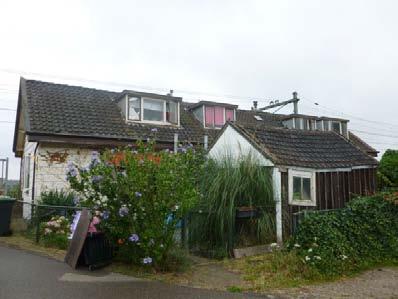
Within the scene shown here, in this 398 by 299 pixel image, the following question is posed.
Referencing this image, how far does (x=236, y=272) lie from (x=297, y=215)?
110 inches

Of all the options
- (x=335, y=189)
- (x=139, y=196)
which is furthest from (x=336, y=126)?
(x=139, y=196)

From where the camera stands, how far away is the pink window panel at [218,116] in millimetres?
21250

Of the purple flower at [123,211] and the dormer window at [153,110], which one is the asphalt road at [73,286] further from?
the dormer window at [153,110]

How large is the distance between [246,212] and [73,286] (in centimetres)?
440

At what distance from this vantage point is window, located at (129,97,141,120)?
1767cm

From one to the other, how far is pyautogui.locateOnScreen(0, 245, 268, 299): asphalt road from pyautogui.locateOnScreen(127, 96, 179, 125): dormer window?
1050 centimetres

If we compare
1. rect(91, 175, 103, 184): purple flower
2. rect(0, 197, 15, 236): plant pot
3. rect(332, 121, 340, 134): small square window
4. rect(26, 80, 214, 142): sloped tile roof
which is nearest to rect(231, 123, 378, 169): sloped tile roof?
rect(91, 175, 103, 184): purple flower

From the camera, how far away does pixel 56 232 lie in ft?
33.3

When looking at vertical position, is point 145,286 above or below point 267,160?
below

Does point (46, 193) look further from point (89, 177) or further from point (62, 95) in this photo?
point (89, 177)

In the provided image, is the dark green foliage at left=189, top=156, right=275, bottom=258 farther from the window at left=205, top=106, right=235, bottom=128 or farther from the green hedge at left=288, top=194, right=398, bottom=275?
the window at left=205, top=106, right=235, bottom=128

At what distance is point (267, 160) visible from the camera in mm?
10414

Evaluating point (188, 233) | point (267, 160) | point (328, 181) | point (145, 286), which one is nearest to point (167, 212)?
point (145, 286)

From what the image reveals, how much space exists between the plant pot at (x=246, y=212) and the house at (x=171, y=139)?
2.19 feet
